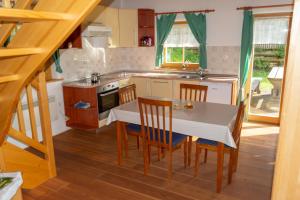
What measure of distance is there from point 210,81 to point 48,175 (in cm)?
297

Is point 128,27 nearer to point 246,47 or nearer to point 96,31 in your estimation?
point 96,31

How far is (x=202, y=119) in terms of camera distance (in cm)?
260

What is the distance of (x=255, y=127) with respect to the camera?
4.55 m

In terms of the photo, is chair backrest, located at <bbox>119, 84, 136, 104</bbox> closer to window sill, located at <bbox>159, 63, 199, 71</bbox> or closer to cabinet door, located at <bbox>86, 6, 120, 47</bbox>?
cabinet door, located at <bbox>86, 6, 120, 47</bbox>

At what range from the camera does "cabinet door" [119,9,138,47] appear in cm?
498

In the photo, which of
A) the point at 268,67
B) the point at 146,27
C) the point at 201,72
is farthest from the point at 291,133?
the point at 146,27

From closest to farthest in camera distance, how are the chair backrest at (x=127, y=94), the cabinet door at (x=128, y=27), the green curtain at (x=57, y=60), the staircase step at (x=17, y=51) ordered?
the staircase step at (x=17, y=51) < the chair backrest at (x=127, y=94) < the green curtain at (x=57, y=60) < the cabinet door at (x=128, y=27)

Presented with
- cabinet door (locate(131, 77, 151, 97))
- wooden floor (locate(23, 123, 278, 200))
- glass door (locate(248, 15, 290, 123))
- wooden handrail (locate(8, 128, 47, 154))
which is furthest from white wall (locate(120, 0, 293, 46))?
wooden handrail (locate(8, 128, 47, 154))

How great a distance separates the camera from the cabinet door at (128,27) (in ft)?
16.4

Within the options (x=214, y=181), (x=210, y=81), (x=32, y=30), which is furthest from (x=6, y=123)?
(x=210, y=81)

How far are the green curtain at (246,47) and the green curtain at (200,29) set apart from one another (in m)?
0.72

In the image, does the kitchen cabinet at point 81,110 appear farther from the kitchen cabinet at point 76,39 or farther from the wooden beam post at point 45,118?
the wooden beam post at point 45,118

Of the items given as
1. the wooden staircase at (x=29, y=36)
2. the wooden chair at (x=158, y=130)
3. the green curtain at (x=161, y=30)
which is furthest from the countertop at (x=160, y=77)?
the wooden staircase at (x=29, y=36)

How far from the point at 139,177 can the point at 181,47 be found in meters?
3.16
